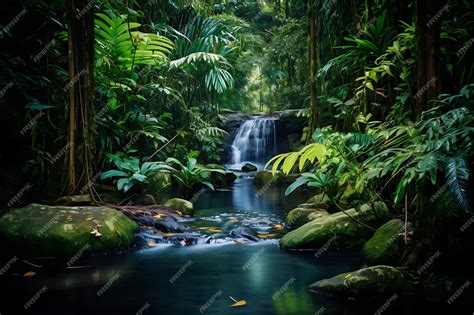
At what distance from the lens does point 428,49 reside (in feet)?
11.3

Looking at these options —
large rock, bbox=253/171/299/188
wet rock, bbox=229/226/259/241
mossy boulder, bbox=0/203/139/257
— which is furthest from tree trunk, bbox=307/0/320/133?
mossy boulder, bbox=0/203/139/257

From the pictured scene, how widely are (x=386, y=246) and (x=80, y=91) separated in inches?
158

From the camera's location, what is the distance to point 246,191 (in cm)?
1003

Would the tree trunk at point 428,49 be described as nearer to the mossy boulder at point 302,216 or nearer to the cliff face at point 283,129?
the mossy boulder at point 302,216

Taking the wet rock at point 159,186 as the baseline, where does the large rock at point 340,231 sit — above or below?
below

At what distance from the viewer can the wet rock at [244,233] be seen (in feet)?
17.4

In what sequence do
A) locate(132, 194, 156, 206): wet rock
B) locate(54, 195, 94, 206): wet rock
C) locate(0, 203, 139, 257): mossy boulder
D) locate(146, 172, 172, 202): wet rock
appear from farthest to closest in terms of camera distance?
locate(146, 172, 172, 202): wet rock
locate(132, 194, 156, 206): wet rock
locate(54, 195, 94, 206): wet rock
locate(0, 203, 139, 257): mossy boulder

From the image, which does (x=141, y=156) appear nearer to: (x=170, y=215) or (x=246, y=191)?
(x=170, y=215)

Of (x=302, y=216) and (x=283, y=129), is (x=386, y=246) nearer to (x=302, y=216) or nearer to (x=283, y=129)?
(x=302, y=216)

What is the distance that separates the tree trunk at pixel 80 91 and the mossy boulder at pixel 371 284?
3.62 meters

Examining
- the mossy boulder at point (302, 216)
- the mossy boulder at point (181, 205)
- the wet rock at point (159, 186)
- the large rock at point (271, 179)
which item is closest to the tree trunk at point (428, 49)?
the mossy boulder at point (302, 216)

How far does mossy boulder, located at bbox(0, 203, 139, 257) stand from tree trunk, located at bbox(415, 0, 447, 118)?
3.20m

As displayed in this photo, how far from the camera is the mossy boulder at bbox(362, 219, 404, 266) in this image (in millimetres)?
3934

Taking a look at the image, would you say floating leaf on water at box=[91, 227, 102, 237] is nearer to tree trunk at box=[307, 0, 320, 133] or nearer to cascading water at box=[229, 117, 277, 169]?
tree trunk at box=[307, 0, 320, 133]
